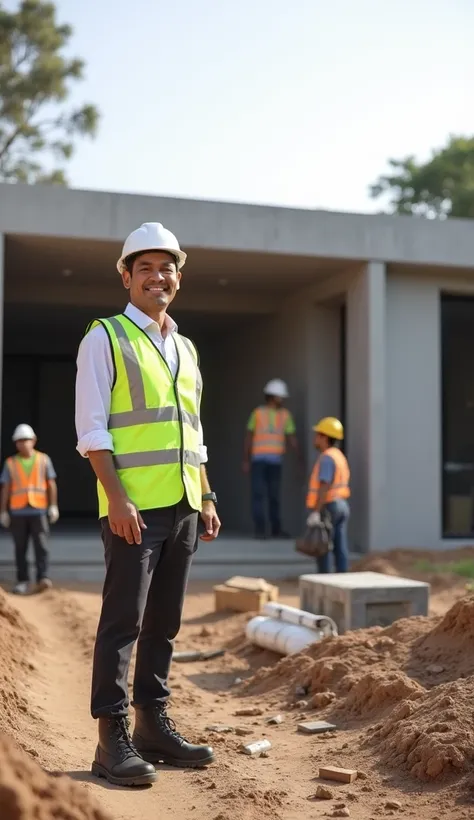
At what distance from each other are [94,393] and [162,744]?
1.59 metres

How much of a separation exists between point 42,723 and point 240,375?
13061 mm

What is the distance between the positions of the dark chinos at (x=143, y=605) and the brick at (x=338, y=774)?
794mm

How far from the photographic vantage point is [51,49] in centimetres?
2938

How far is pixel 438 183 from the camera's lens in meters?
33.9

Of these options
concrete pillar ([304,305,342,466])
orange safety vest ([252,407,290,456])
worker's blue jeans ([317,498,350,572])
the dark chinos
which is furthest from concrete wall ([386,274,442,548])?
the dark chinos

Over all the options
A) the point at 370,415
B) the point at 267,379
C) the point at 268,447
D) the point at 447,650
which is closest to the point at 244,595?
the point at 447,650

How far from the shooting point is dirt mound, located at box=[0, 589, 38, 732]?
470cm

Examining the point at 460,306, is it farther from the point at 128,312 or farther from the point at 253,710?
the point at 128,312

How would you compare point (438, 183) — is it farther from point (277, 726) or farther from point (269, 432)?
point (277, 726)

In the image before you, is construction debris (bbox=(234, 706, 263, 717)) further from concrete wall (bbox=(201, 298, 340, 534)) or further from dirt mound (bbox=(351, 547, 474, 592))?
concrete wall (bbox=(201, 298, 340, 534))

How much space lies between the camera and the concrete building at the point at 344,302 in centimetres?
1171

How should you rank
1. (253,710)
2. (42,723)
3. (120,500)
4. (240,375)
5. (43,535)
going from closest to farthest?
(120,500) → (42,723) → (253,710) → (43,535) → (240,375)

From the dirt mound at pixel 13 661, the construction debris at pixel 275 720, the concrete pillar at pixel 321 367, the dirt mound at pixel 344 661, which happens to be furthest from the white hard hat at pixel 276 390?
the construction debris at pixel 275 720

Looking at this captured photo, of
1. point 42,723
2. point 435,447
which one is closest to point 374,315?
point 435,447
